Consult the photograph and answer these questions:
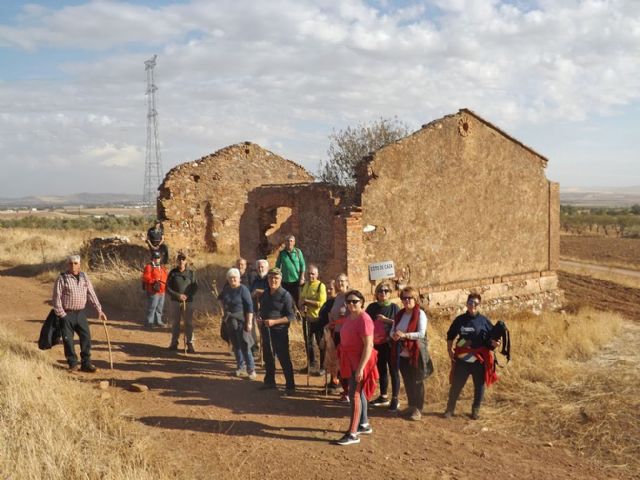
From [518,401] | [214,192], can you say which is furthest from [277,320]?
[214,192]

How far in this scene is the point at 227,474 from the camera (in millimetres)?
5367

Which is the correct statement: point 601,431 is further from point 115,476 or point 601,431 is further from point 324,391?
point 115,476

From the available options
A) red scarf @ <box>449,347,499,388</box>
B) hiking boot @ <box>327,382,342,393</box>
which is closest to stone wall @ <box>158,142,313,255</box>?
hiking boot @ <box>327,382,342,393</box>

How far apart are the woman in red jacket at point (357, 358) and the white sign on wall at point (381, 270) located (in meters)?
5.45

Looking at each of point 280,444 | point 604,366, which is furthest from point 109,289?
point 604,366

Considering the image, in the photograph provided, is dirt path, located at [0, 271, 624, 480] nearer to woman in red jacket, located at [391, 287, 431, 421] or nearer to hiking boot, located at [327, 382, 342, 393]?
hiking boot, located at [327, 382, 342, 393]

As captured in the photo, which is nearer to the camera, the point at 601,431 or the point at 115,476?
the point at 115,476

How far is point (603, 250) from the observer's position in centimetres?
3738

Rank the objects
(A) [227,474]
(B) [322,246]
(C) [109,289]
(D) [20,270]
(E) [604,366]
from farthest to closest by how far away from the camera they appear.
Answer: (D) [20,270] < (C) [109,289] < (B) [322,246] < (E) [604,366] < (A) [227,474]

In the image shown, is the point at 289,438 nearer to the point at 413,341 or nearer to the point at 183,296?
the point at 413,341

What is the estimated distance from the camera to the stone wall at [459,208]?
1185 centimetres

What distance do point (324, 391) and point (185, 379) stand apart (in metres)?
1.97

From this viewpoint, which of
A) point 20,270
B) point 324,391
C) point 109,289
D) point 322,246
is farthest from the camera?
point 20,270

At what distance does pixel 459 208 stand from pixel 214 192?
11.2 metres
